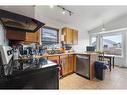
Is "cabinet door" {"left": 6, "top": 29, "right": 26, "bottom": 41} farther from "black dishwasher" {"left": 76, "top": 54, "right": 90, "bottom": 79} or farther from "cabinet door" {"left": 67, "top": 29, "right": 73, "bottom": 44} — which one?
"cabinet door" {"left": 67, "top": 29, "right": 73, "bottom": 44}

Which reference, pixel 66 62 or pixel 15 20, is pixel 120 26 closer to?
pixel 66 62

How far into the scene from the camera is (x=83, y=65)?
3850mm

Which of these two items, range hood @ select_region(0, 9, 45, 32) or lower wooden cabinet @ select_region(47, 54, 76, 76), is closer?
range hood @ select_region(0, 9, 45, 32)

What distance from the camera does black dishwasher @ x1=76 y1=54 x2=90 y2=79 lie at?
143 inches

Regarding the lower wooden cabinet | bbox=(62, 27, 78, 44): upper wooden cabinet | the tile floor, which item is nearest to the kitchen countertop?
the tile floor

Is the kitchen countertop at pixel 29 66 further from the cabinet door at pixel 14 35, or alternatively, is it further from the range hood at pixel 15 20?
the cabinet door at pixel 14 35

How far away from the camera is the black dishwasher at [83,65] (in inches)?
143

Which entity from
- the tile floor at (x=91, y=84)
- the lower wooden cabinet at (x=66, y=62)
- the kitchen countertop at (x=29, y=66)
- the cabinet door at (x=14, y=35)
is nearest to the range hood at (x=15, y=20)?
the cabinet door at (x=14, y=35)

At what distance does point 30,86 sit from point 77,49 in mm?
4934

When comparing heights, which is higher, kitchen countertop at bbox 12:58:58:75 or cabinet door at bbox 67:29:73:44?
cabinet door at bbox 67:29:73:44

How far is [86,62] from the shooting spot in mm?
3695
